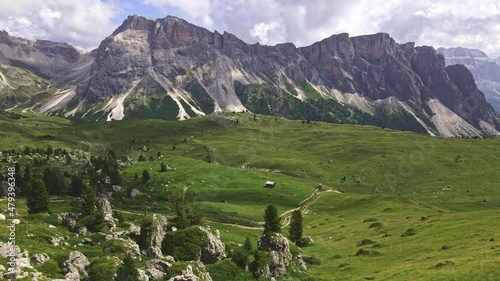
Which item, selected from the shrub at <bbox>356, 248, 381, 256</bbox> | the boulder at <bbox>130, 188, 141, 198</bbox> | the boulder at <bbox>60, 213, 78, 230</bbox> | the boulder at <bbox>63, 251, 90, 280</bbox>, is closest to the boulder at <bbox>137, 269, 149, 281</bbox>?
the boulder at <bbox>63, 251, 90, 280</bbox>

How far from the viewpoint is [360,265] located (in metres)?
61.2

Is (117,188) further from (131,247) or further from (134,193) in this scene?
(131,247)

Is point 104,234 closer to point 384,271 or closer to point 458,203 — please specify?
point 384,271

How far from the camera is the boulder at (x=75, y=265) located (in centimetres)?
4688

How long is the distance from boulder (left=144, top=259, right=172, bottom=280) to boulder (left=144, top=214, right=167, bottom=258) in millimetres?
7006

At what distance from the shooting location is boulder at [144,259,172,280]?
162 ft

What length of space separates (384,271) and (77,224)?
46.1 m

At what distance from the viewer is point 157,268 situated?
50938mm

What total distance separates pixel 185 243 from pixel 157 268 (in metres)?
10.8

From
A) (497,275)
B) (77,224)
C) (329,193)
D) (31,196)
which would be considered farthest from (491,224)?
(329,193)

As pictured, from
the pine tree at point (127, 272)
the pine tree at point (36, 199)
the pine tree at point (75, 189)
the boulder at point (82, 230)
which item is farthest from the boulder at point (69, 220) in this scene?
the pine tree at point (75, 189)

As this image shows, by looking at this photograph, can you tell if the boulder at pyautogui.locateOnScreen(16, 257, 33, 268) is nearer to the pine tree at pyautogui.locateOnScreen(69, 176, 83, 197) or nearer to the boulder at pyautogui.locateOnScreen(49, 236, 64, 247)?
the boulder at pyautogui.locateOnScreen(49, 236, 64, 247)

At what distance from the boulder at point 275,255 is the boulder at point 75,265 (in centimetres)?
2259

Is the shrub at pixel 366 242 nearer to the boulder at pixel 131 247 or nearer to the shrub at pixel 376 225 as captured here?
the shrub at pixel 376 225
